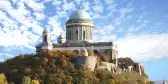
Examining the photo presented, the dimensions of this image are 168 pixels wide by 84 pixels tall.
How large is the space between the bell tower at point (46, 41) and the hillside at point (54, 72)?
6847mm

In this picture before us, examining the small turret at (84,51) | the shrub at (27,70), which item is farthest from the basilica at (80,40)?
the shrub at (27,70)

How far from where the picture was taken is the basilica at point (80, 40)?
11500cm

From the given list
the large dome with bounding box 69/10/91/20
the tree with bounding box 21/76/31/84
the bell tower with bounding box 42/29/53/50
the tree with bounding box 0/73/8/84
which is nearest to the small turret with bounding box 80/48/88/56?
the bell tower with bounding box 42/29/53/50

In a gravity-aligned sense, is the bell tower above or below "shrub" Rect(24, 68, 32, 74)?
above

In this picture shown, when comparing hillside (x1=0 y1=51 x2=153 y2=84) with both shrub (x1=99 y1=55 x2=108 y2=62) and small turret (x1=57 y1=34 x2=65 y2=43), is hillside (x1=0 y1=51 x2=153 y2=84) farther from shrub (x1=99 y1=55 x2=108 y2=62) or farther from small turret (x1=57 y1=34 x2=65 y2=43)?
small turret (x1=57 y1=34 x2=65 y2=43)

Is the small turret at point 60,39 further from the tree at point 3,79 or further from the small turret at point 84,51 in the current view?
the tree at point 3,79

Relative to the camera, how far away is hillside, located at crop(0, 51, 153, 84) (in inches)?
3883

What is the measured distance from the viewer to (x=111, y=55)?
114m

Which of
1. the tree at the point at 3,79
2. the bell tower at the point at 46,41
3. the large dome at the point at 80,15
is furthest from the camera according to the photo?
the large dome at the point at 80,15

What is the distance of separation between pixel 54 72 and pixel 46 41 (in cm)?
1613

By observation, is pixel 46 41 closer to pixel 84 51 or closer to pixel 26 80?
pixel 84 51

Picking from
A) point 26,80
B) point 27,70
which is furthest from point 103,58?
point 26,80

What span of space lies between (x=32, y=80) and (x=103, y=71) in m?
14.6

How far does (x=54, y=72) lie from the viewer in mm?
101062
